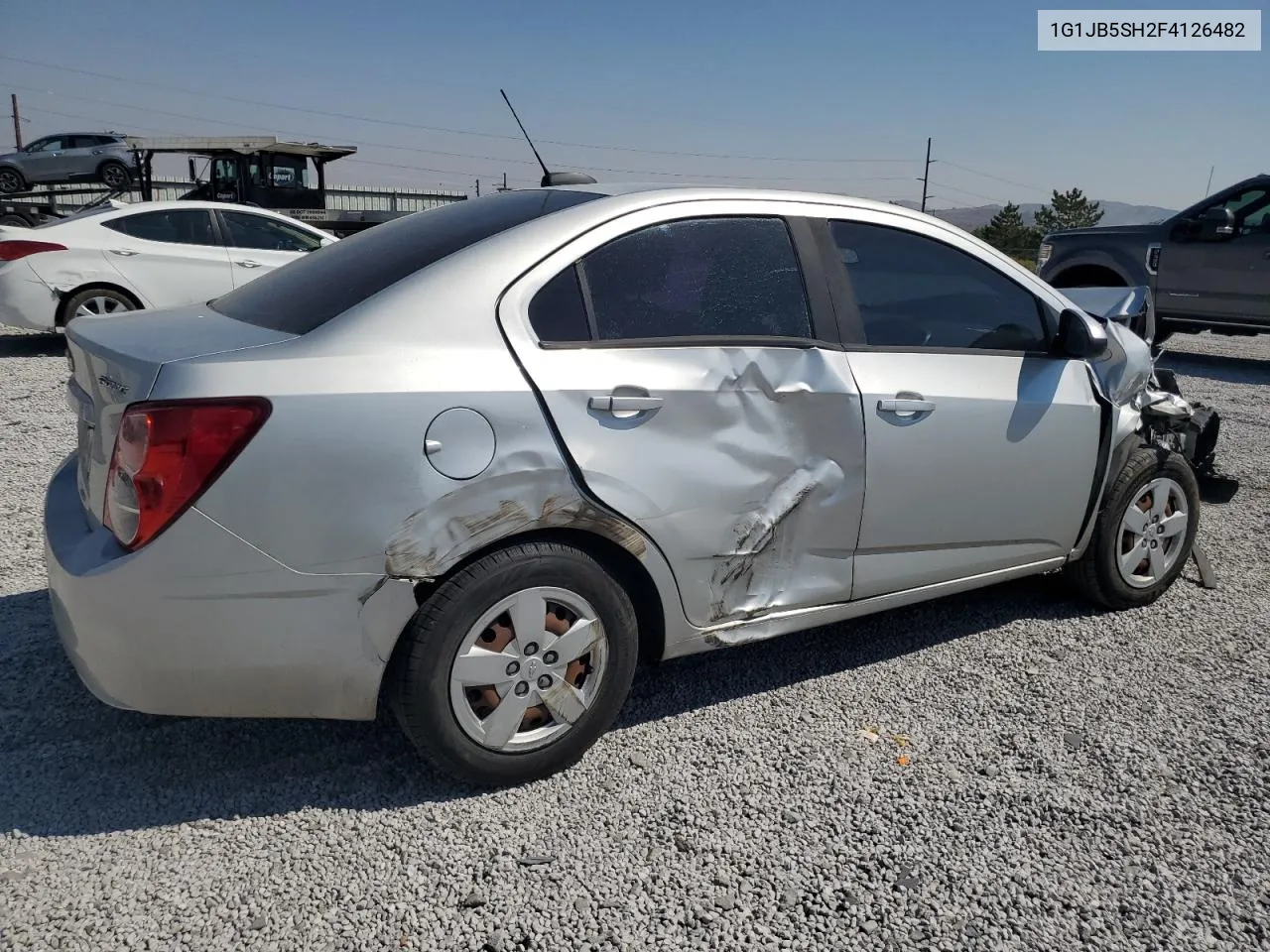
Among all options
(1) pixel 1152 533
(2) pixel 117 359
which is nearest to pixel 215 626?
(2) pixel 117 359

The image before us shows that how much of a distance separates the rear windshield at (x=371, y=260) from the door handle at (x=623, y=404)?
589 millimetres

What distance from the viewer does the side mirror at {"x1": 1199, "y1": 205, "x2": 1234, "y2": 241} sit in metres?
10.8

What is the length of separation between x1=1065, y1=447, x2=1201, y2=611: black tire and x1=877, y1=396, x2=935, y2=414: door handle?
3.60 feet

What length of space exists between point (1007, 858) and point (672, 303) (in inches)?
66.4

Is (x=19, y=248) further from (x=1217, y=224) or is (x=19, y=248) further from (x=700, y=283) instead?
(x=1217, y=224)

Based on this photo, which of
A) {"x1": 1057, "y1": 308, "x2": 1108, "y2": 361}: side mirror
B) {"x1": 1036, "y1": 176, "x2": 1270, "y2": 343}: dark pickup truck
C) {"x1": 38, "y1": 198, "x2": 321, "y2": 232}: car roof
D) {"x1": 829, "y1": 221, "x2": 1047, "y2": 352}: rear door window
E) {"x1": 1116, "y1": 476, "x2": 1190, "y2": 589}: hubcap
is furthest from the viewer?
{"x1": 1036, "y1": 176, "x2": 1270, "y2": 343}: dark pickup truck

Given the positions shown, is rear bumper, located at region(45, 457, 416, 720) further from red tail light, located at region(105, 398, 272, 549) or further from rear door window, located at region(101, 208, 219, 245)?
rear door window, located at region(101, 208, 219, 245)

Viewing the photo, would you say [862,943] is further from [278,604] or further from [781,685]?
[278,604]

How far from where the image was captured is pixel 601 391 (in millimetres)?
2580

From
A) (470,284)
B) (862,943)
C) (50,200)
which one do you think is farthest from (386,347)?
(50,200)

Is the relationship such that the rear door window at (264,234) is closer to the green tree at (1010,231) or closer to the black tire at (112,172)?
the black tire at (112,172)

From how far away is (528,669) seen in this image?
258 centimetres

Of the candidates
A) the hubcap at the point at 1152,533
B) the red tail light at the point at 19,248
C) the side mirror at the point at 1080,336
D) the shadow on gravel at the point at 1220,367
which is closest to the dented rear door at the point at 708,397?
the side mirror at the point at 1080,336

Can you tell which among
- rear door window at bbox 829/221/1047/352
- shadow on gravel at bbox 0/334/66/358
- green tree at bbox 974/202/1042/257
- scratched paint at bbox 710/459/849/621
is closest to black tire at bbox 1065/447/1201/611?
rear door window at bbox 829/221/1047/352
